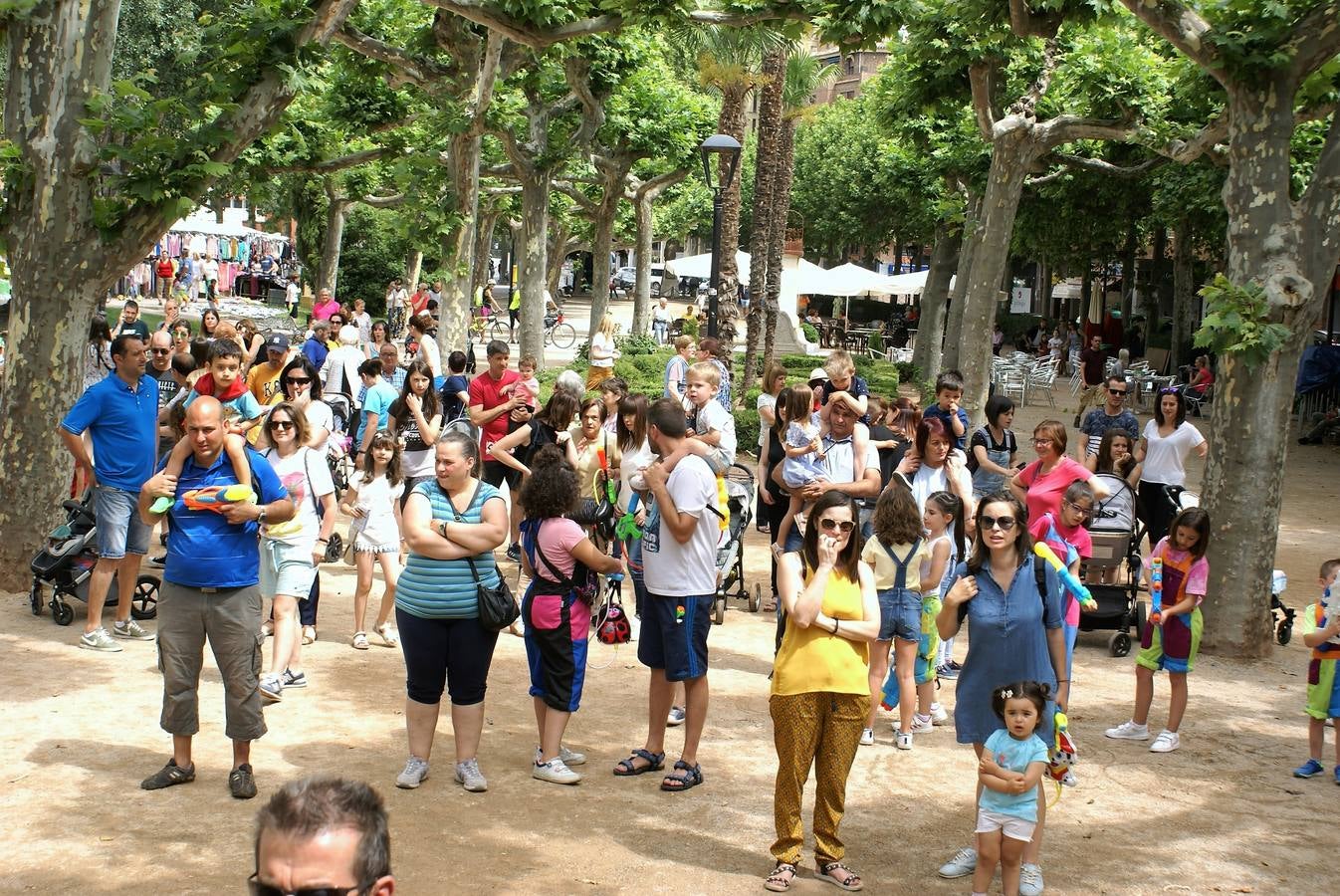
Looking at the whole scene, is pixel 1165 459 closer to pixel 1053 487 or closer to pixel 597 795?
pixel 1053 487

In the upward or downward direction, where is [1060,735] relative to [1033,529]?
downward

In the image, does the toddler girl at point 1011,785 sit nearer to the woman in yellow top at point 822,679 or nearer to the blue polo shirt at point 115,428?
the woman in yellow top at point 822,679

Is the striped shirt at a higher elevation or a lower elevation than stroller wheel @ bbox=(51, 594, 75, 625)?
higher

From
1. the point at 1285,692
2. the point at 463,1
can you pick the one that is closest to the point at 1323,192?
the point at 1285,692

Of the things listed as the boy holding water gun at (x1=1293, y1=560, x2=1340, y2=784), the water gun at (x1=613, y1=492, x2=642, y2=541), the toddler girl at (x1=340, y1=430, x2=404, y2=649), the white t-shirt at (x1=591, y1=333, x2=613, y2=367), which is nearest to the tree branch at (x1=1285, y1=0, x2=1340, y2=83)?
the boy holding water gun at (x1=1293, y1=560, x2=1340, y2=784)

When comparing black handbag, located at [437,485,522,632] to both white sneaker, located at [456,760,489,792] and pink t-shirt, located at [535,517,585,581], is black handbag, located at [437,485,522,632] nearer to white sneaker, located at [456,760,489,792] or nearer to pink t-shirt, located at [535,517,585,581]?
pink t-shirt, located at [535,517,585,581]

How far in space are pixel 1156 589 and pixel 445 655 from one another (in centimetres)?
404

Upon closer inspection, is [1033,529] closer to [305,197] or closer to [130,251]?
[130,251]

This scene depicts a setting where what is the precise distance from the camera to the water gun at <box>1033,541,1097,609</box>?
585cm

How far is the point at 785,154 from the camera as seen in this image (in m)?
29.1

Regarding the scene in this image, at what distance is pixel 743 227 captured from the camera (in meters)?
67.6

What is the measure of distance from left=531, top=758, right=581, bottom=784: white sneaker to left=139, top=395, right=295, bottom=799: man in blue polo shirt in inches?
51.7

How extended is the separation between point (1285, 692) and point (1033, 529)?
284cm

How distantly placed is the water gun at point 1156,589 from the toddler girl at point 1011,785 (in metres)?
2.46
